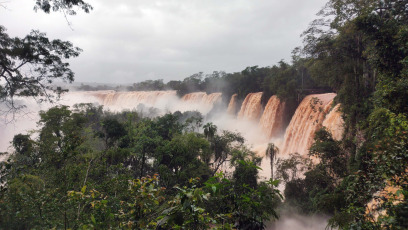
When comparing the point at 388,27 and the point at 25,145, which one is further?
the point at 25,145

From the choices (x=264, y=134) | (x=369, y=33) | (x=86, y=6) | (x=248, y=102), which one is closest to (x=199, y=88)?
(x=248, y=102)

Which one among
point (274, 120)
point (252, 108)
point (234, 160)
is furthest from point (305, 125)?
point (252, 108)

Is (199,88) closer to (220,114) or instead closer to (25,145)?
(220,114)

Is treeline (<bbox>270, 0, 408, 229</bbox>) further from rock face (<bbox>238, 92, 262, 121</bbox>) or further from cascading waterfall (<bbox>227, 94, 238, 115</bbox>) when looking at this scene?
cascading waterfall (<bbox>227, 94, 238, 115</bbox>)

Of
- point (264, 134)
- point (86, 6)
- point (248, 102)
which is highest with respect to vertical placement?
point (86, 6)

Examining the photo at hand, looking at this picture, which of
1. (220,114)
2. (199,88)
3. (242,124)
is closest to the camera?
(242,124)

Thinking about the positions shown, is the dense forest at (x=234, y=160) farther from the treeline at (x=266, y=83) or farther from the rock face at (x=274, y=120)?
the rock face at (x=274, y=120)

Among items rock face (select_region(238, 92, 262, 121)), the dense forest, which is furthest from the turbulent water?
the dense forest

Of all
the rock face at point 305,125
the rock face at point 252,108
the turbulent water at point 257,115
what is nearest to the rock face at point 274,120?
the turbulent water at point 257,115
